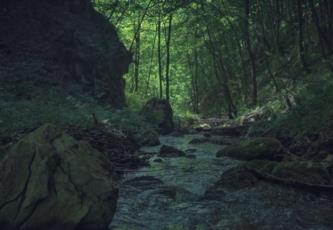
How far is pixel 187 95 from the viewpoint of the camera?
64312 millimetres

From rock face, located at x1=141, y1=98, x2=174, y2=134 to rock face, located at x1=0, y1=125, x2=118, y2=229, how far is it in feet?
53.3

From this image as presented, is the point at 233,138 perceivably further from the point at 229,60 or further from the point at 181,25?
the point at 229,60

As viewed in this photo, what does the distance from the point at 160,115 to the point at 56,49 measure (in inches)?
269

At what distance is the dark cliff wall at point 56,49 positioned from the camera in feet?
68.3

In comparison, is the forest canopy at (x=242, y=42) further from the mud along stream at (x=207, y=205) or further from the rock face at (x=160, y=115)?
the mud along stream at (x=207, y=205)

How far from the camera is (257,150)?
45.0 ft

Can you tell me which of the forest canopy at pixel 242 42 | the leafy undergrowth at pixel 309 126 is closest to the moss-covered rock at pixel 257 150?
the leafy undergrowth at pixel 309 126

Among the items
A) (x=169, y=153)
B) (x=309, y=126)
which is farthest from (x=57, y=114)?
(x=309, y=126)

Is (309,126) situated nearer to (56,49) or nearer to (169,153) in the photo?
(169,153)

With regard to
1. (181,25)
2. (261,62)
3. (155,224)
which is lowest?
(155,224)

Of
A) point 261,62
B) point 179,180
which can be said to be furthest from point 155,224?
point 261,62

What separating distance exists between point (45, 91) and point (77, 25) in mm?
7783

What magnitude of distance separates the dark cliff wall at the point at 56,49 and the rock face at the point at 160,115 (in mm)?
2199

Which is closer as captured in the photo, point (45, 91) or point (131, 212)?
point (131, 212)
